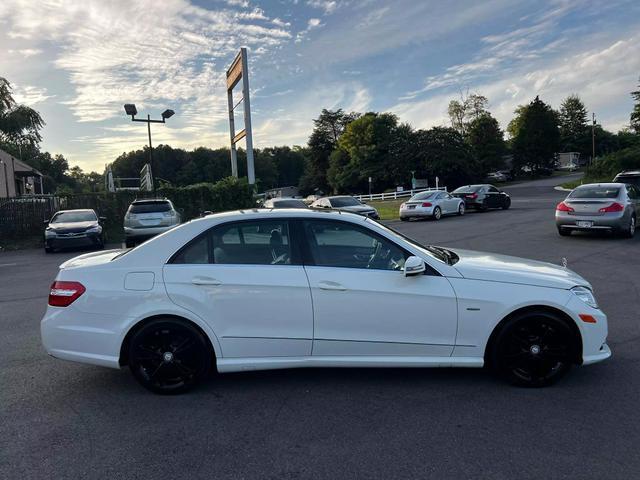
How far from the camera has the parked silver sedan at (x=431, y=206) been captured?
76.2ft

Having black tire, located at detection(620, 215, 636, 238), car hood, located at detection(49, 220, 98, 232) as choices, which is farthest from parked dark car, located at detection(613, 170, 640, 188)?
car hood, located at detection(49, 220, 98, 232)

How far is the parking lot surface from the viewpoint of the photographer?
9.70ft

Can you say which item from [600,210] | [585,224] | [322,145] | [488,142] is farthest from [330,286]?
[322,145]

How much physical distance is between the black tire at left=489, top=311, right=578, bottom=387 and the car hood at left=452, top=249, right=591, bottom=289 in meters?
0.31

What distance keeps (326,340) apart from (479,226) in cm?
1579

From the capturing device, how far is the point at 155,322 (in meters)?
3.99

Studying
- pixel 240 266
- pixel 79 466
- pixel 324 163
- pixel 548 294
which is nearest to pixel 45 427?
pixel 79 466

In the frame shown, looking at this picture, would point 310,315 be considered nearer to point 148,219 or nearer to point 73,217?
point 148,219

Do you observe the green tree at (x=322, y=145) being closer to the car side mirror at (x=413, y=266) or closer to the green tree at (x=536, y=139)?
the green tree at (x=536, y=139)

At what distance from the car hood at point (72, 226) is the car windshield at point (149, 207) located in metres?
1.40

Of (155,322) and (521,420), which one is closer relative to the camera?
(521,420)

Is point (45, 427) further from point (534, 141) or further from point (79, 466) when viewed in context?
point (534, 141)

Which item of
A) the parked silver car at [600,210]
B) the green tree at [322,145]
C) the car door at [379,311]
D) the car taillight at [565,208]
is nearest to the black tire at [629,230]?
the parked silver car at [600,210]

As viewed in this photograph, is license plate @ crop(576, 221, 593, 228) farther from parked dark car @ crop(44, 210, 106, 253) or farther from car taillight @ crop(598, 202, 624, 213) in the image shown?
parked dark car @ crop(44, 210, 106, 253)
